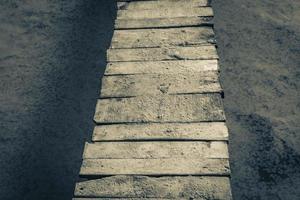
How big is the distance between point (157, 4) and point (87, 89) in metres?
1.66

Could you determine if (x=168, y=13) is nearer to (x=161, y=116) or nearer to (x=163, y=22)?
(x=163, y=22)

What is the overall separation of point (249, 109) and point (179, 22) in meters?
1.54

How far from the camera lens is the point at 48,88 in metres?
4.63

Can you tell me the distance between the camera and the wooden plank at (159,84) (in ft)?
9.51

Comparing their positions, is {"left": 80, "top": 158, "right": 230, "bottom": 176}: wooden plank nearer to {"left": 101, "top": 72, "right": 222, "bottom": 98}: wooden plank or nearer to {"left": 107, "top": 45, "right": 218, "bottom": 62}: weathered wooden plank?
{"left": 101, "top": 72, "right": 222, "bottom": 98}: wooden plank

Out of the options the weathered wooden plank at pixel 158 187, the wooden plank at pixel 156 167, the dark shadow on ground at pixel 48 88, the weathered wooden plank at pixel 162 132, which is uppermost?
the weathered wooden plank at pixel 162 132

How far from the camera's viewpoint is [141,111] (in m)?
2.83

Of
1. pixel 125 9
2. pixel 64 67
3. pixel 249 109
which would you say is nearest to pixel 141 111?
pixel 125 9

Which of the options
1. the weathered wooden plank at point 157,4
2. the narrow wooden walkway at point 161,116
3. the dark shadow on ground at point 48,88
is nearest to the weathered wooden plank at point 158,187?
the narrow wooden walkway at point 161,116

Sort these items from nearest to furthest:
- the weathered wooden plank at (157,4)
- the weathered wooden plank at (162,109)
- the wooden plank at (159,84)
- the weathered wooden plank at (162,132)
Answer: the weathered wooden plank at (162,132)
the weathered wooden plank at (162,109)
the wooden plank at (159,84)
the weathered wooden plank at (157,4)

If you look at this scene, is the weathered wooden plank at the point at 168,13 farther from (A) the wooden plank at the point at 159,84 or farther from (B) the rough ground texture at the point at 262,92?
(B) the rough ground texture at the point at 262,92

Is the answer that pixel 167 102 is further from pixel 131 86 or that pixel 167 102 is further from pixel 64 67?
pixel 64 67

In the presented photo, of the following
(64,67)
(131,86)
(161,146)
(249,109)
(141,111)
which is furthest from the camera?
(64,67)

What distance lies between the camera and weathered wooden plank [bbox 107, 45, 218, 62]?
3.14 m
